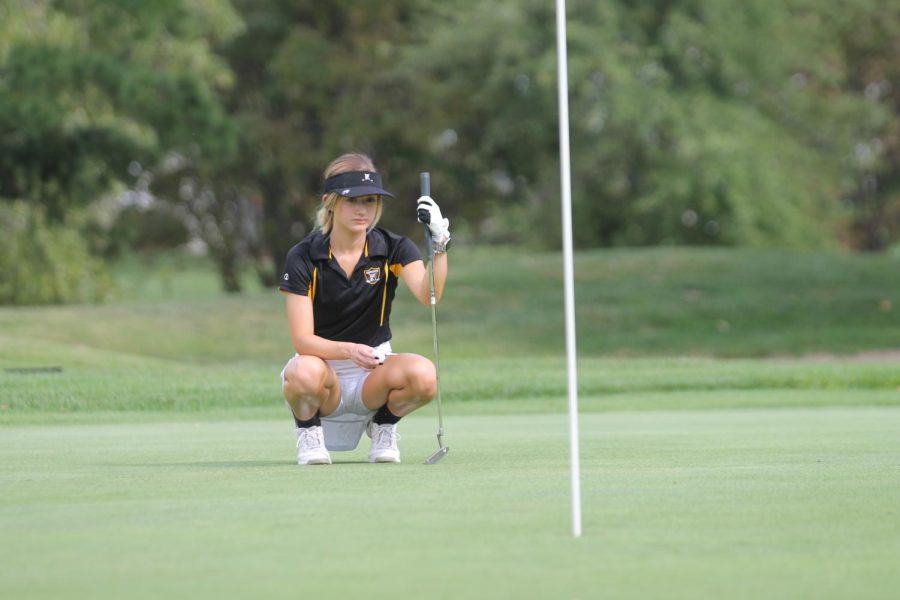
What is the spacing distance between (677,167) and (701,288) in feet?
14.7

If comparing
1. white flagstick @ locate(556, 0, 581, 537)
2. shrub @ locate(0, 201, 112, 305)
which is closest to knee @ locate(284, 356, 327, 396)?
white flagstick @ locate(556, 0, 581, 537)

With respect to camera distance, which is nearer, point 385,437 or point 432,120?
point 385,437

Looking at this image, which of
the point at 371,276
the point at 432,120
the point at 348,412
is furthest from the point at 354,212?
the point at 432,120

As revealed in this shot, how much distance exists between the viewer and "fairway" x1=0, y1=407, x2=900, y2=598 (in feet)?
15.6

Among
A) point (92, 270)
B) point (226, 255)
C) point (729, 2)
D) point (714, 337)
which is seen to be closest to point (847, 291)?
point (714, 337)

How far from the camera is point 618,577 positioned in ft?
15.7

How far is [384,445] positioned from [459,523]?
299cm

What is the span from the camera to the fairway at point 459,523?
475 centimetres

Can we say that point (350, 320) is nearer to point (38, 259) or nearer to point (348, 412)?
point (348, 412)

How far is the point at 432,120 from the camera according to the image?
4444 centimetres

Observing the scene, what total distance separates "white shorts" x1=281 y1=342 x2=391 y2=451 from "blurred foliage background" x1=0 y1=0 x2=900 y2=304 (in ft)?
75.4

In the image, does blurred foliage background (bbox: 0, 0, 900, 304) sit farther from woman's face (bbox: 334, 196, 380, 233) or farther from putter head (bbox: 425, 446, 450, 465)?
putter head (bbox: 425, 446, 450, 465)

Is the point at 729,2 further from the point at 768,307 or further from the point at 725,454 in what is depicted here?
the point at 725,454

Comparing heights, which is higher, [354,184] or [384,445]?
[354,184]
